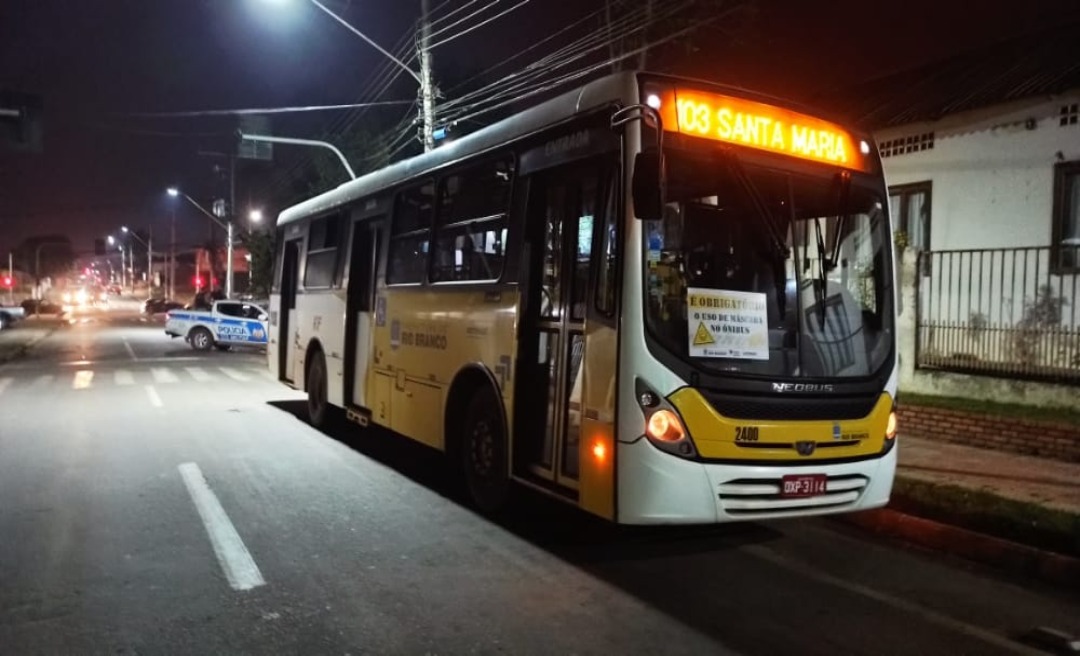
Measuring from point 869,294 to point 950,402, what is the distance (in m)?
5.28

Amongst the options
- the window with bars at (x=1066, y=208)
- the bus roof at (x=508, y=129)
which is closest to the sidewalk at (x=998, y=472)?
the window with bars at (x=1066, y=208)

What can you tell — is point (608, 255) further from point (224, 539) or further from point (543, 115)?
point (224, 539)

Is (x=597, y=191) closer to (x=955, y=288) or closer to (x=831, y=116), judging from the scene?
(x=831, y=116)

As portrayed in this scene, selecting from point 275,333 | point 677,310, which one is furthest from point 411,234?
point 275,333

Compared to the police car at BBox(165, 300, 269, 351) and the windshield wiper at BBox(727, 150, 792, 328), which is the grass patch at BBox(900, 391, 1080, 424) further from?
the police car at BBox(165, 300, 269, 351)

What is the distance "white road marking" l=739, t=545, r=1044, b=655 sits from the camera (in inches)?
183

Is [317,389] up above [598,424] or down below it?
below

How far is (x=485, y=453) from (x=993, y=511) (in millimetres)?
4041

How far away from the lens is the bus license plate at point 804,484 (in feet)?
17.9

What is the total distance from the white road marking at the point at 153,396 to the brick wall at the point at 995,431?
1156 cm

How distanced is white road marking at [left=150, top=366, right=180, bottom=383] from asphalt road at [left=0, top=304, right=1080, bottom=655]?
374 inches

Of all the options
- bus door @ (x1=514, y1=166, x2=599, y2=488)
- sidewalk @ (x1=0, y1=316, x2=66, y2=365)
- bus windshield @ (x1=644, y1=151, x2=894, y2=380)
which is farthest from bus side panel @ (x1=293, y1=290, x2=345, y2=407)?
sidewalk @ (x1=0, y1=316, x2=66, y2=365)

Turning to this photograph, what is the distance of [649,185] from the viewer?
509 cm

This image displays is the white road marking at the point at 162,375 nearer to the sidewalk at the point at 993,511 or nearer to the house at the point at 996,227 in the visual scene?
the house at the point at 996,227
